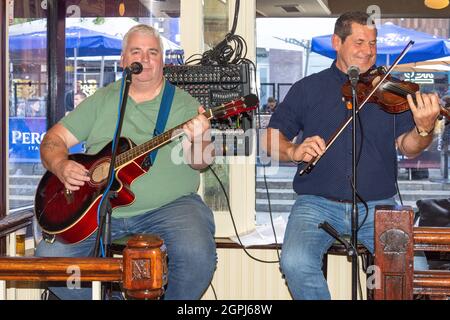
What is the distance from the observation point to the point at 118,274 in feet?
4.43

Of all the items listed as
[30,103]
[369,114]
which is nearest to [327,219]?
[369,114]

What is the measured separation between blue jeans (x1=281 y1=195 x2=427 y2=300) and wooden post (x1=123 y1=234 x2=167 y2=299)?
4.17ft

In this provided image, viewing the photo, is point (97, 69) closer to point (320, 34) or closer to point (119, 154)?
point (320, 34)

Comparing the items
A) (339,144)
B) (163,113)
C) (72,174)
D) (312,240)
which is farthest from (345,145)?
(72,174)

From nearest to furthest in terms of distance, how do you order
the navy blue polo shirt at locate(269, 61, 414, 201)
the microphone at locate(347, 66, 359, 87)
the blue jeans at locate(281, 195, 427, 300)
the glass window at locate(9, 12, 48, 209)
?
the microphone at locate(347, 66, 359, 87) → the blue jeans at locate(281, 195, 427, 300) → the navy blue polo shirt at locate(269, 61, 414, 201) → the glass window at locate(9, 12, 48, 209)

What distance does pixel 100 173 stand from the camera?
2.64 m

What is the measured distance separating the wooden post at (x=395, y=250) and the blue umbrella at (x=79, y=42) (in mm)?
2451

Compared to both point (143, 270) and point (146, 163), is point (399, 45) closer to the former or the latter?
point (146, 163)

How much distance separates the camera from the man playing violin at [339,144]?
2.68 m

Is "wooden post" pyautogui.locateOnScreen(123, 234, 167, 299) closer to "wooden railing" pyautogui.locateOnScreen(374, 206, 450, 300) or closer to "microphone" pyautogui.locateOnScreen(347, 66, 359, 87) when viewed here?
"wooden railing" pyautogui.locateOnScreen(374, 206, 450, 300)

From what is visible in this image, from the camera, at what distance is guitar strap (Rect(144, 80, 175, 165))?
2.68 m

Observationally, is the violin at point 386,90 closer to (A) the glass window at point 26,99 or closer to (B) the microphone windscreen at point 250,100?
(B) the microphone windscreen at point 250,100

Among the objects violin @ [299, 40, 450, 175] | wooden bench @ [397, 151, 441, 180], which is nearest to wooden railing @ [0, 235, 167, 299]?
violin @ [299, 40, 450, 175]

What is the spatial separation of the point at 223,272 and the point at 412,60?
2368mm
